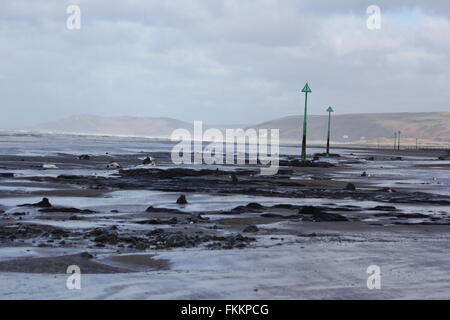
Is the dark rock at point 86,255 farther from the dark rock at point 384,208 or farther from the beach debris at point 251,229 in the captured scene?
the dark rock at point 384,208

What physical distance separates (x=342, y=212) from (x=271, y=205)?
2.29m

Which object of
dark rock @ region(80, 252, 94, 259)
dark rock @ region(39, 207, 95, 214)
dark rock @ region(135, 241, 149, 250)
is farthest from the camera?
dark rock @ region(39, 207, 95, 214)

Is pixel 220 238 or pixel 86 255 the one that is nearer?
pixel 86 255

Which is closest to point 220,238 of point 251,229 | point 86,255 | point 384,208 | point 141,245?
point 251,229

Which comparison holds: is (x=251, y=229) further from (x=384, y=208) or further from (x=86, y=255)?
(x=384, y=208)

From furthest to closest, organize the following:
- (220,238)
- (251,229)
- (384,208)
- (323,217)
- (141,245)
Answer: (384,208), (323,217), (251,229), (220,238), (141,245)

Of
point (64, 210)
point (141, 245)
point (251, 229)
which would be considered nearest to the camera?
point (141, 245)

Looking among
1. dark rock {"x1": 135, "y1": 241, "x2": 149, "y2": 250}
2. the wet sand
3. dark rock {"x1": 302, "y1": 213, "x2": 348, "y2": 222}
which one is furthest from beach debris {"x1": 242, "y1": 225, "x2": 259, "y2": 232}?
dark rock {"x1": 135, "y1": 241, "x2": 149, "y2": 250}

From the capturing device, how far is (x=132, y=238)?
12711 millimetres

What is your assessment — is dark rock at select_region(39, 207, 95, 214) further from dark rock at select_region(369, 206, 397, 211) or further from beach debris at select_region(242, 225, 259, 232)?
dark rock at select_region(369, 206, 397, 211)

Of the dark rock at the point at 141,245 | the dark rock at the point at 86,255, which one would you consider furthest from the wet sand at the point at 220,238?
the dark rock at the point at 86,255

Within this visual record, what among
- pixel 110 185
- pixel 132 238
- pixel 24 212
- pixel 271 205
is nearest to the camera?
pixel 132 238
